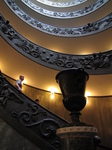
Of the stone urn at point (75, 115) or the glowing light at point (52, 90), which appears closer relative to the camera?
the stone urn at point (75, 115)

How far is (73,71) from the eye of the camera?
209cm

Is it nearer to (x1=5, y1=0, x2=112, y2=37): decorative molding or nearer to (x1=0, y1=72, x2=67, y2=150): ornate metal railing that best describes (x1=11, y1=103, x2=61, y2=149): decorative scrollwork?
(x1=0, y1=72, x2=67, y2=150): ornate metal railing

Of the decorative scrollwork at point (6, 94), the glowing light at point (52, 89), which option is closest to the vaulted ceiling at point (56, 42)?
the glowing light at point (52, 89)

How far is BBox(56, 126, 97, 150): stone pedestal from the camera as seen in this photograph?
1.77 m

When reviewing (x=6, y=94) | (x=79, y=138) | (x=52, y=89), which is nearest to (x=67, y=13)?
(x=52, y=89)

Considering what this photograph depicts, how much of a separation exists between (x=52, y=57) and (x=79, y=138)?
649 cm

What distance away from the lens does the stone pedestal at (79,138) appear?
1773 mm

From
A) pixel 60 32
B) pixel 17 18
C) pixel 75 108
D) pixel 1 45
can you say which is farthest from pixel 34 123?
pixel 60 32

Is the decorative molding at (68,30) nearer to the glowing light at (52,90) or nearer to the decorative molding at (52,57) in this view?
the decorative molding at (52,57)

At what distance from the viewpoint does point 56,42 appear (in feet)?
29.8

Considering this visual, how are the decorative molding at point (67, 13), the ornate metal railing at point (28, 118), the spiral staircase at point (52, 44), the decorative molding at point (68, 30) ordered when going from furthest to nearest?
the decorative molding at point (67, 13), the decorative molding at point (68, 30), the spiral staircase at point (52, 44), the ornate metal railing at point (28, 118)

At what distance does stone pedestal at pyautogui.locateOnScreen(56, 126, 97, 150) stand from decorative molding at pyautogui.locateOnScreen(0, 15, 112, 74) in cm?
533

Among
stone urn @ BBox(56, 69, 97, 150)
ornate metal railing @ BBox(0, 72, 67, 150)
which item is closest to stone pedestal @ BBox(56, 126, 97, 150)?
stone urn @ BBox(56, 69, 97, 150)

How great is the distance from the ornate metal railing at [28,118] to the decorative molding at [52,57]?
365 centimetres
